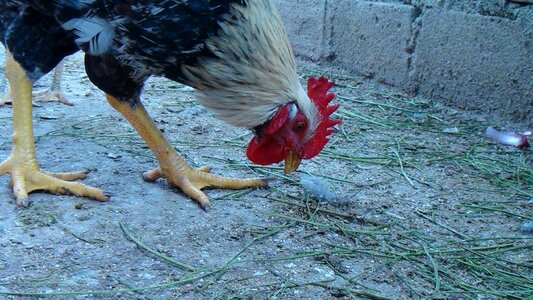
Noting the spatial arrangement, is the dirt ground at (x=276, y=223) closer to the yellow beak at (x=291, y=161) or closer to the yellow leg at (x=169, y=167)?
the yellow leg at (x=169, y=167)

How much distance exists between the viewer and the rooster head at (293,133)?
2.95 m

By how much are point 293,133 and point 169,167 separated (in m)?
0.76

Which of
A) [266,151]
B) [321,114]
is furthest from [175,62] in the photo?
[321,114]

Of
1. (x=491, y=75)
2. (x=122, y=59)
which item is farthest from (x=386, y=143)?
(x=122, y=59)

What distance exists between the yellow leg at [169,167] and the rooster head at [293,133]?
1.31 ft

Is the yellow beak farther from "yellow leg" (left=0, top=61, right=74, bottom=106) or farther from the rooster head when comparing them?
"yellow leg" (left=0, top=61, right=74, bottom=106)

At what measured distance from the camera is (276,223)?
10.3 feet

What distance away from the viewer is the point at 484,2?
4.80 meters

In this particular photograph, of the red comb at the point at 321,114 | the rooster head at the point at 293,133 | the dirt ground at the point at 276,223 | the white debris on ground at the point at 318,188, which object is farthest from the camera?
the white debris on ground at the point at 318,188

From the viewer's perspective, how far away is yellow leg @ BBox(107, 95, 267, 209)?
329 cm

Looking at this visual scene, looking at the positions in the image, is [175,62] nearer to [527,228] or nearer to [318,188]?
[318,188]

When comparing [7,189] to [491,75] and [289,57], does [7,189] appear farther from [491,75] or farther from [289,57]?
[491,75]

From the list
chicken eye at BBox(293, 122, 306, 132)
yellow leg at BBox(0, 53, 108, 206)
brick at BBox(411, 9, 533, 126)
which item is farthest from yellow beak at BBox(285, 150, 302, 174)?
brick at BBox(411, 9, 533, 126)

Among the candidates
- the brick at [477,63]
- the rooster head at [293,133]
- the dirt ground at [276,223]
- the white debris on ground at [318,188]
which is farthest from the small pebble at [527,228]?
the brick at [477,63]
